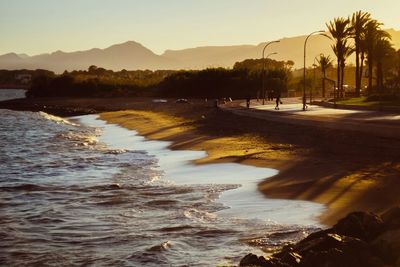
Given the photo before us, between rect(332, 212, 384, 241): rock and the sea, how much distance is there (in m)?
1.66

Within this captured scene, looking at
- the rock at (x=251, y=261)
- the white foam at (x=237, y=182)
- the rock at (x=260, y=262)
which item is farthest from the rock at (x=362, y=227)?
the white foam at (x=237, y=182)

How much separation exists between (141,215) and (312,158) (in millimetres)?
10732

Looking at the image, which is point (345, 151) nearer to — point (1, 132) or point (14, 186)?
point (14, 186)

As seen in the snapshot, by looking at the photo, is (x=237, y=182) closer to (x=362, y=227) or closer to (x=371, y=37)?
(x=362, y=227)

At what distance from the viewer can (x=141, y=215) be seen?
15.0m

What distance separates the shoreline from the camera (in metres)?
16.1

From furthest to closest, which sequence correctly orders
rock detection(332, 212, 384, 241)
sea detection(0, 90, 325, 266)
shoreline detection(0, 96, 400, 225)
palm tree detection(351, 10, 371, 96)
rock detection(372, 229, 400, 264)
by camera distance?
palm tree detection(351, 10, 371, 96), shoreline detection(0, 96, 400, 225), sea detection(0, 90, 325, 266), rock detection(332, 212, 384, 241), rock detection(372, 229, 400, 264)

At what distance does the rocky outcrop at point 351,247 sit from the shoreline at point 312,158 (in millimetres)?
3099

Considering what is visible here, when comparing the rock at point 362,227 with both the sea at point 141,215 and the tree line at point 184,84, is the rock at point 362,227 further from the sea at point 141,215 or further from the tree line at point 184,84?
the tree line at point 184,84

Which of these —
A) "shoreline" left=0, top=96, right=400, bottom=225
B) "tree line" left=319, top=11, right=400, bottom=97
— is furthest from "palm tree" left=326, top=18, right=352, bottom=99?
"shoreline" left=0, top=96, right=400, bottom=225

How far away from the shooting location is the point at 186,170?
23297mm

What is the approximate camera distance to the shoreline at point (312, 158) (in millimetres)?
16109

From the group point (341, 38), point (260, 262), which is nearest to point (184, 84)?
point (341, 38)

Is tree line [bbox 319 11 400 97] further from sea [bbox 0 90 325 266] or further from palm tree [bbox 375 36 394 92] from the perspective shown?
sea [bbox 0 90 325 266]
